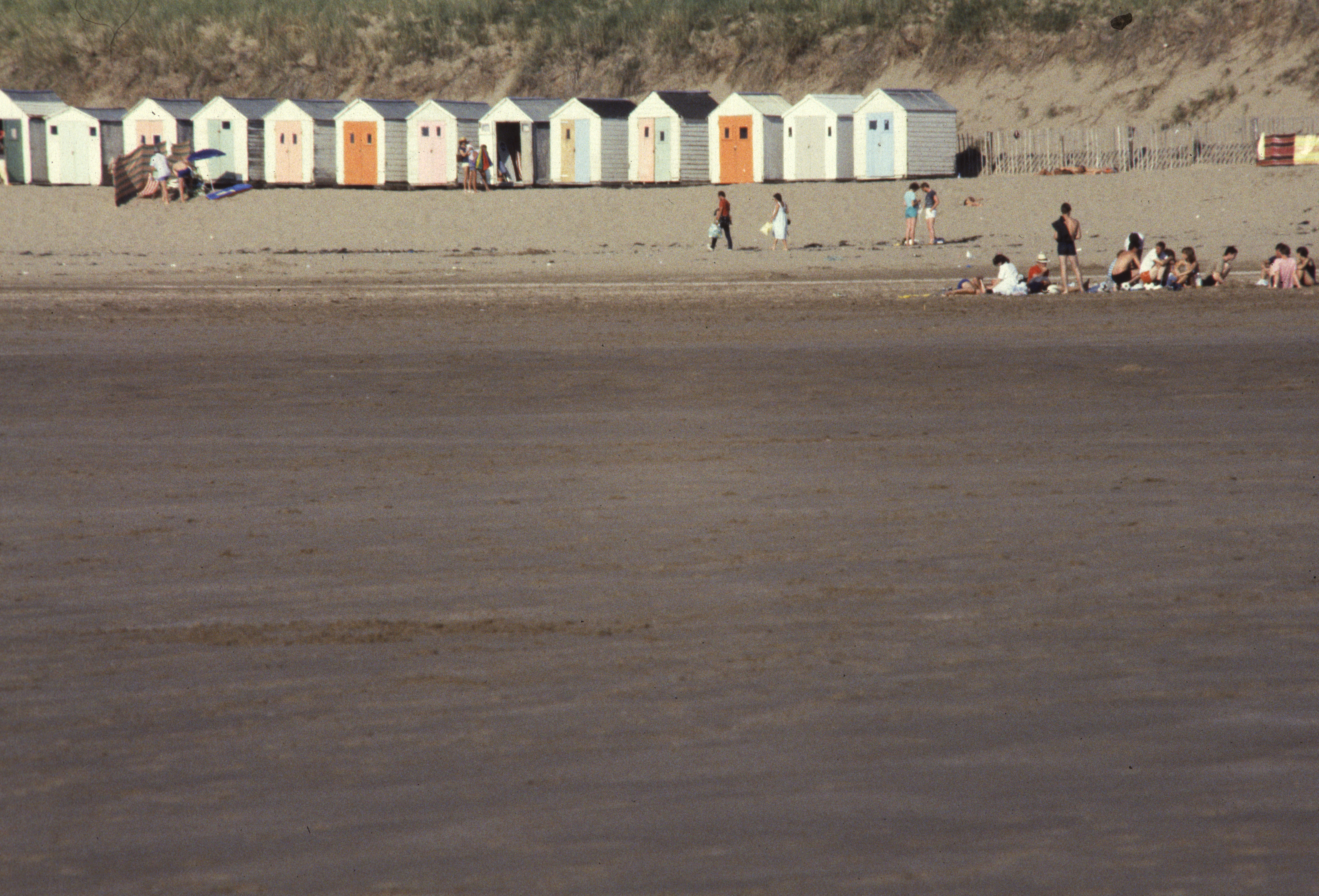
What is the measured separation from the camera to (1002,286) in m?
20.0

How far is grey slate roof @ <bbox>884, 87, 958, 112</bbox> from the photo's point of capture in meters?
40.5

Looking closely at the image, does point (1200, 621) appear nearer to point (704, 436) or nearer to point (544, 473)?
point (544, 473)

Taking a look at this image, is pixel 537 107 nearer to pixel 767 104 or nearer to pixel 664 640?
pixel 767 104

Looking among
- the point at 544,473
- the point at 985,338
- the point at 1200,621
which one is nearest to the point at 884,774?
the point at 1200,621

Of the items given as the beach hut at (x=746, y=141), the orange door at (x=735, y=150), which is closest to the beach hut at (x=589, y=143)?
the beach hut at (x=746, y=141)

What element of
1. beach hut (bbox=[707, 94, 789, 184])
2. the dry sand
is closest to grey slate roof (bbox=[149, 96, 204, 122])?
beach hut (bbox=[707, 94, 789, 184])

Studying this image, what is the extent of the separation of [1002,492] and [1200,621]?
2.50 metres

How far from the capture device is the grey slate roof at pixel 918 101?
4047 centimetres

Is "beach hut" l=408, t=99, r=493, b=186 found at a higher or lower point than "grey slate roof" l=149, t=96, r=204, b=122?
lower

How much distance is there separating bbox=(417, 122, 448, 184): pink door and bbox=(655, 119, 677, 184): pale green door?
6156 mm

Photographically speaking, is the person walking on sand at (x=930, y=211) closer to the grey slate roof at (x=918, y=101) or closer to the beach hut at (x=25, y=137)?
the grey slate roof at (x=918, y=101)

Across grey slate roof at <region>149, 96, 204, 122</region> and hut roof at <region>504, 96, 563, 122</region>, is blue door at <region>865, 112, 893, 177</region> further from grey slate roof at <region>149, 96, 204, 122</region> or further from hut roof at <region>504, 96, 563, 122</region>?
grey slate roof at <region>149, 96, 204, 122</region>

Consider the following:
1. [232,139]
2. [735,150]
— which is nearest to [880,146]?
[735,150]

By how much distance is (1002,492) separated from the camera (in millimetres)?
7719
